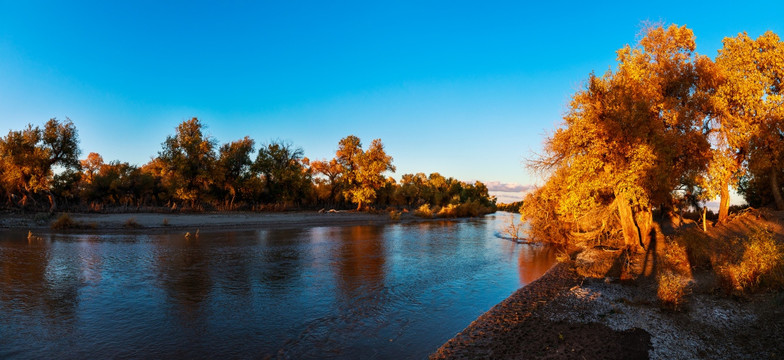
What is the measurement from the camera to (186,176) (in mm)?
51188

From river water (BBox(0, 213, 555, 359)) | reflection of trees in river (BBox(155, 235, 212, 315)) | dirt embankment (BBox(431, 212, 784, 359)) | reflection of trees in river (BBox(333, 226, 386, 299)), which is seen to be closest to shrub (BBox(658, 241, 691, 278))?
dirt embankment (BBox(431, 212, 784, 359))

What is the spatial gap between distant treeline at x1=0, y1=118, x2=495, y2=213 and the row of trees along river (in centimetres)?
4563

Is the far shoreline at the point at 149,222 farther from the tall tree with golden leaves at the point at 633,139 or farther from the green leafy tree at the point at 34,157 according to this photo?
the tall tree with golden leaves at the point at 633,139

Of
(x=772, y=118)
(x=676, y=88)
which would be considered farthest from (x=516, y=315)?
(x=772, y=118)

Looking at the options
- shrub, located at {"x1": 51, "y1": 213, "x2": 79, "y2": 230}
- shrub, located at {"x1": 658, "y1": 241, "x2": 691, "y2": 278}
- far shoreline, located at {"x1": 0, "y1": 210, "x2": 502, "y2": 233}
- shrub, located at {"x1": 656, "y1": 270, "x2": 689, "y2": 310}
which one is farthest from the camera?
far shoreline, located at {"x1": 0, "y1": 210, "x2": 502, "y2": 233}

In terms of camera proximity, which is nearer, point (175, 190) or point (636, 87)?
point (636, 87)

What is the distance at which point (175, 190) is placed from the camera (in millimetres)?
50375

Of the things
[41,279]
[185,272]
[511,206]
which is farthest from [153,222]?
[511,206]

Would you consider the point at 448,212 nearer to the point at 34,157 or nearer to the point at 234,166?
the point at 234,166

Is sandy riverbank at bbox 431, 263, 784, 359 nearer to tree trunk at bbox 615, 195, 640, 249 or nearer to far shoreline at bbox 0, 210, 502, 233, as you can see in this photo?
tree trunk at bbox 615, 195, 640, 249

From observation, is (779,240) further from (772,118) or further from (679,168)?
(772,118)

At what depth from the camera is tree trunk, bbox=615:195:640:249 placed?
1900cm

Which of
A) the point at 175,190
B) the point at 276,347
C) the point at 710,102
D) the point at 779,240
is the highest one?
the point at 710,102

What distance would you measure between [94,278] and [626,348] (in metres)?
17.6
